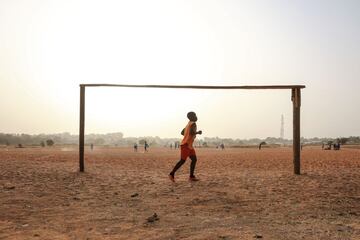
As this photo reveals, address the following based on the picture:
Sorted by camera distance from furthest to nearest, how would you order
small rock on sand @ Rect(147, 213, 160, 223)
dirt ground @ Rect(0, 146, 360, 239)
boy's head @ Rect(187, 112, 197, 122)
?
boy's head @ Rect(187, 112, 197, 122) → small rock on sand @ Rect(147, 213, 160, 223) → dirt ground @ Rect(0, 146, 360, 239)

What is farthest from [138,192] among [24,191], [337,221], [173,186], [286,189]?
[337,221]

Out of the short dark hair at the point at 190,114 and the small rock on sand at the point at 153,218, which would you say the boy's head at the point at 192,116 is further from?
the small rock on sand at the point at 153,218

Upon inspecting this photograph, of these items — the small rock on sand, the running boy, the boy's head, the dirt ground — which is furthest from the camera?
the boy's head

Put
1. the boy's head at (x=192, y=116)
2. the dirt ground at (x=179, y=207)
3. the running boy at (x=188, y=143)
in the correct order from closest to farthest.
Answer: the dirt ground at (x=179, y=207) < the running boy at (x=188, y=143) < the boy's head at (x=192, y=116)

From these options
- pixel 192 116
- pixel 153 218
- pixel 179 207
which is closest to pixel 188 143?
pixel 192 116

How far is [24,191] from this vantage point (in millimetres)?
8203

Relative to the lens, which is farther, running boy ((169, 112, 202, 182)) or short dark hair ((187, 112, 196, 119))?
short dark hair ((187, 112, 196, 119))

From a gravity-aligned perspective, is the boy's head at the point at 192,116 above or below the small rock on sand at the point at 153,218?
above

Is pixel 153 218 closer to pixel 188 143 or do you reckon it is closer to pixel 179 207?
pixel 179 207

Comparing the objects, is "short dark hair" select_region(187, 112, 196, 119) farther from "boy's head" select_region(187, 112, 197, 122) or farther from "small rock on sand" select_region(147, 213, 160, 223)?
"small rock on sand" select_region(147, 213, 160, 223)

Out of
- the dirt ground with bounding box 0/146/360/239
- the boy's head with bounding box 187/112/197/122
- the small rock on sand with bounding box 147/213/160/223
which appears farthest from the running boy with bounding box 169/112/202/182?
the small rock on sand with bounding box 147/213/160/223

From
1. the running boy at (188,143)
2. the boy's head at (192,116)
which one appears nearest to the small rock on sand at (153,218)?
the running boy at (188,143)

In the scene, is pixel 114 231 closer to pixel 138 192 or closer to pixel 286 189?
pixel 138 192

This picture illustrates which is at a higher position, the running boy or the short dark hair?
the short dark hair
